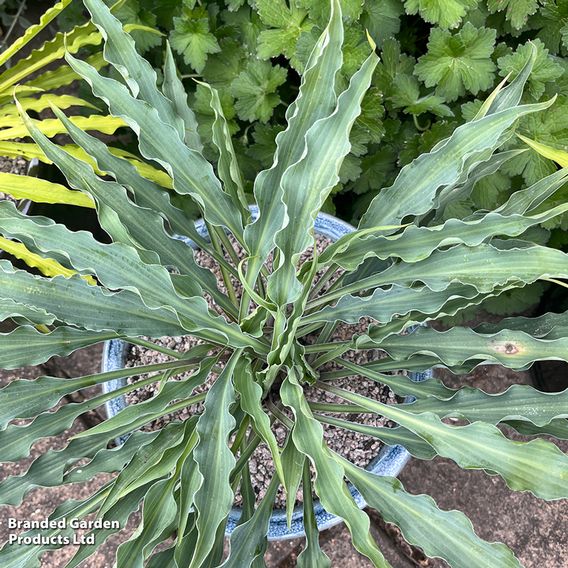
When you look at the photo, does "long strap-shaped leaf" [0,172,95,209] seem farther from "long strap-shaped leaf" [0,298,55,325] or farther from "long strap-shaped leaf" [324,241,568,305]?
"long strap-shaped leaf" [324,241,568,305]

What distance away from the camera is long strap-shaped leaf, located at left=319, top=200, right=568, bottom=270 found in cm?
73

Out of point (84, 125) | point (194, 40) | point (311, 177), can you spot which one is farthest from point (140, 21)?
point (311, 177)

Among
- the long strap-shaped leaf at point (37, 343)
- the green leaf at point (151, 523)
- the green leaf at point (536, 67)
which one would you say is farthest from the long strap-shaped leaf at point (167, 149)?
the green leaf at point (536, 67)

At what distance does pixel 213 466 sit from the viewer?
69 cm

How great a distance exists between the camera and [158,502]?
29.0 inches

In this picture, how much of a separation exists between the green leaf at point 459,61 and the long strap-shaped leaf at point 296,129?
12.3 inches

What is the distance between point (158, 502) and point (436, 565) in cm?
71

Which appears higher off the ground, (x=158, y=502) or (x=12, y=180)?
(x=12, y=180)

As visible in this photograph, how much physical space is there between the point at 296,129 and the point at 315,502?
1.80 feet

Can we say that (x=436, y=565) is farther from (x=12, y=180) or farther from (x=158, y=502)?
(x=12, y=180)

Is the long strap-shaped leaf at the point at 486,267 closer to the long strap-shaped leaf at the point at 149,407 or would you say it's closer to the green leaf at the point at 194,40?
the long strap-shaped leaf at the point at 149,407

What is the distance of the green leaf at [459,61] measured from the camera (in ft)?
3.25

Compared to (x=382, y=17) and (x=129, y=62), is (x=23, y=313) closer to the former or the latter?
(x=129, y=62)

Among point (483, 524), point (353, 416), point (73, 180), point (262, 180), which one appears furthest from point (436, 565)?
point (73, 180)
